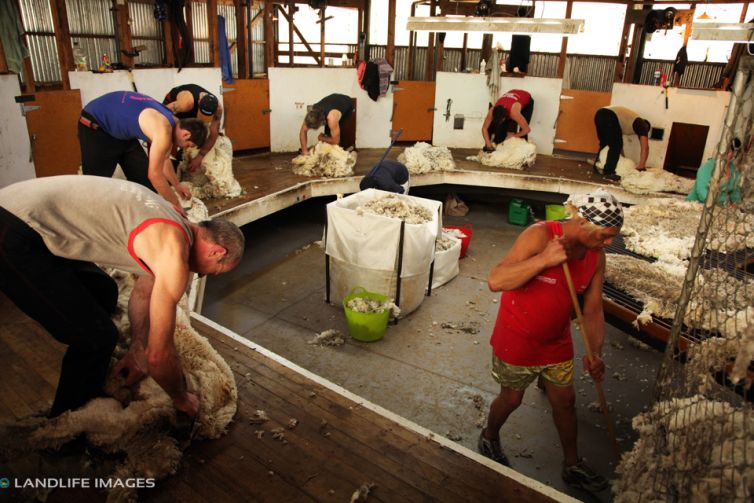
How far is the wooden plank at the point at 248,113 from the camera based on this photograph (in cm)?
787

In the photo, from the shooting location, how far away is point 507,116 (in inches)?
318

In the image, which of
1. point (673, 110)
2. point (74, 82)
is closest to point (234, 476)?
point (74, 82)

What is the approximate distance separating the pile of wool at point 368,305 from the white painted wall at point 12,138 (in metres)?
3.43

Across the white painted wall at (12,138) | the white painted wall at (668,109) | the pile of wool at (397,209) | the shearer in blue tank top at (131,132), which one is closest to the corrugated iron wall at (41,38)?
the white painted wall at (12,138)

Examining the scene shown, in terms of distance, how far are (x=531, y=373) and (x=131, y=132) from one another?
3.39m

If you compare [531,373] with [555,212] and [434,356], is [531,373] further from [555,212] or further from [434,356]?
[555,212]

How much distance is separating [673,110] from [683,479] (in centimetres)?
720

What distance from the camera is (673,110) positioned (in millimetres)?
7586

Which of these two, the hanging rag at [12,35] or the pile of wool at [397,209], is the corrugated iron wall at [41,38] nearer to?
the hanging rag at [12,35]

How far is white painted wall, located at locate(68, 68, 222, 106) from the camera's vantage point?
5.75 m

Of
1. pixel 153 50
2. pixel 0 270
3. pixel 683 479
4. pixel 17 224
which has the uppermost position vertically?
pixel 153 50

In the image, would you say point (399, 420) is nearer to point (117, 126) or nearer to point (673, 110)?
point (117, 126)

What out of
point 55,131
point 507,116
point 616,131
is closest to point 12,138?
point 55,131

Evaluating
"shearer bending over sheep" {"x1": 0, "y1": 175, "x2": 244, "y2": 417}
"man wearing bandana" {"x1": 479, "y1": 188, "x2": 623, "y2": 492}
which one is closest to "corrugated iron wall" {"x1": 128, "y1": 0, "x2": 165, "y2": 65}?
"shearer bending over sheep" {"x1": 0, "y1": 175, "x2": 244, "y2": 417}
